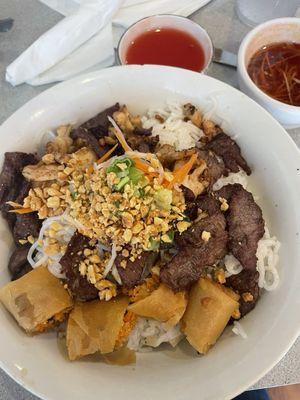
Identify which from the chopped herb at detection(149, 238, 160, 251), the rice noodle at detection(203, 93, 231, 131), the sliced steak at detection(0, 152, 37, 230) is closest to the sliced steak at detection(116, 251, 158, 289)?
the chopped herb at detection(149, 238, 160, 251)

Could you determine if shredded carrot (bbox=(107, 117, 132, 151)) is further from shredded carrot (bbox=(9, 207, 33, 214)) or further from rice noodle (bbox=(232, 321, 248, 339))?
rice noodle (bbox=(232, 321, 248, 339))

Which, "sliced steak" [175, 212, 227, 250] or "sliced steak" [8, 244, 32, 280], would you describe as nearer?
"sliced steak" [175, 212, 227, 250]

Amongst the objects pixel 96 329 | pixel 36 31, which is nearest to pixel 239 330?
pixel 96 329

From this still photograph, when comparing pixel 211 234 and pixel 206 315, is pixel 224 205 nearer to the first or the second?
pixel 211 234

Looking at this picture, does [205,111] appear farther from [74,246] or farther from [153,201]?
[74,246]

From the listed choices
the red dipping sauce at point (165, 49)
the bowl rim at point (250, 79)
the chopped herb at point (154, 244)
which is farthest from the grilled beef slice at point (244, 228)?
the red dipping sauce at point (165, 49)
